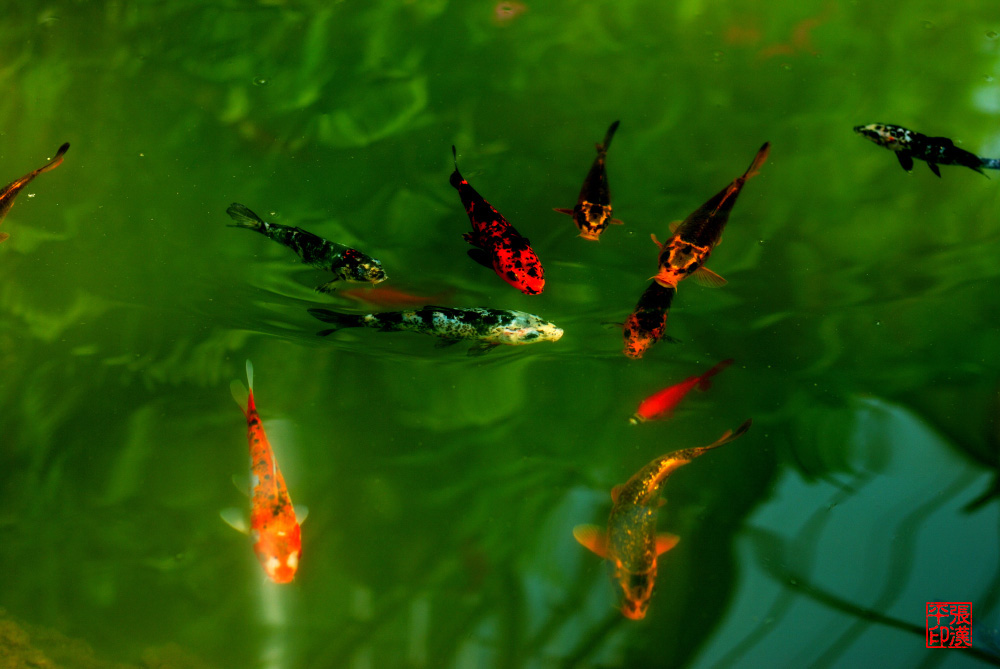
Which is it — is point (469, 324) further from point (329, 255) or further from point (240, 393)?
point (240, 393)

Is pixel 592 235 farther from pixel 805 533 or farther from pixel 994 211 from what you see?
pixel 994 211

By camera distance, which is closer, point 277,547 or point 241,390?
point 277,547

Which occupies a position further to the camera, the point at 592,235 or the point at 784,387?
the point at 784,387

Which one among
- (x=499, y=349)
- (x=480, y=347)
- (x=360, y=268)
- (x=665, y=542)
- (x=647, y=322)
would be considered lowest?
(x=665, y=542)

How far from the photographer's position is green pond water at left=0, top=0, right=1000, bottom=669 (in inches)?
105

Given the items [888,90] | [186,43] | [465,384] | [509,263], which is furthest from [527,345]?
[186,43]

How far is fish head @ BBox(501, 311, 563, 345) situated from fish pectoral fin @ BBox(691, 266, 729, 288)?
2.33 ft

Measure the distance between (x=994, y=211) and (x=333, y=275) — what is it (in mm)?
3590

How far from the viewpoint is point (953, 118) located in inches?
133

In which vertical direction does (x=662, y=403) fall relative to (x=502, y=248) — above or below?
below

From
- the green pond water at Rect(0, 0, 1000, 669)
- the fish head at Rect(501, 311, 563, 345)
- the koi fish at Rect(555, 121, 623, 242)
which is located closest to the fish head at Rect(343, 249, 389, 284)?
the green pond water at Rect(0, 0, 1000, 669)

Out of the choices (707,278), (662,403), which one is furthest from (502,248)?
(662,403)

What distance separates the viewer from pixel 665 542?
8.55 feet

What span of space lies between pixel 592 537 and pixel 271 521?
1365 mm
